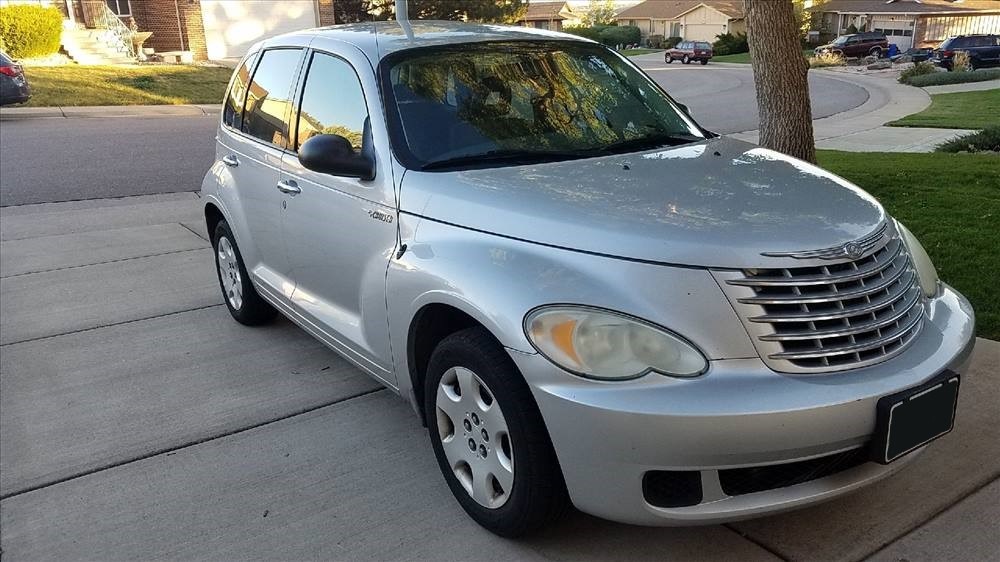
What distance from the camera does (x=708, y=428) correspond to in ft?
7.63

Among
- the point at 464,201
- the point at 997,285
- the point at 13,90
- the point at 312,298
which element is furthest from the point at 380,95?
the point at 13,90

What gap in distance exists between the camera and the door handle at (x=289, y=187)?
13.1 ft

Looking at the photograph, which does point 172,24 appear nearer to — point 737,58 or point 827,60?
point 827,60

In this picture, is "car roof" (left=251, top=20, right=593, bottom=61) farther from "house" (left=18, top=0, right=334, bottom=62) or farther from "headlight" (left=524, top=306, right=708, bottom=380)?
"house" (left=18, top=0, right=334, bottom=62)

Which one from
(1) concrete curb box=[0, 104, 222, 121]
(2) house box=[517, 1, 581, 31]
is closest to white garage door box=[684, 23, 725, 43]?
(2) house box=[517, 1, 581, 31]

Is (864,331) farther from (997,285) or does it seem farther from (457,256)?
(997,285)

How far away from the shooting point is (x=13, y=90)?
1645 centimetres

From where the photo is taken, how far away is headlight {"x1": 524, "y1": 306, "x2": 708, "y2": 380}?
95.2 inches

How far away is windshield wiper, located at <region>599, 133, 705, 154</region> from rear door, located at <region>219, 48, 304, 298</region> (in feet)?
5.62

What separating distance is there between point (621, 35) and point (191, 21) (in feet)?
159

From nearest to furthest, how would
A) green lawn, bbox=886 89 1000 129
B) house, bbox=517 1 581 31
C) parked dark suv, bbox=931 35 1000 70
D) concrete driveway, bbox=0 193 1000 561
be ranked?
concrete driveway, bbox=0 193 1000 561
green lawn, bbox=886 89 1000 129
parked dark suv, bbox=931 35 1000 70
house, bbox=517 1 581 31

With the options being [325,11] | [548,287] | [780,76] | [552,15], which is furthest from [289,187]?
[552,15]

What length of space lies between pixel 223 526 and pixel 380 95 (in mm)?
1874

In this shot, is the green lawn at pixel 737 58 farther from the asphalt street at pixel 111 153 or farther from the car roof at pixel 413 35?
the car roof at pixel 413 35
